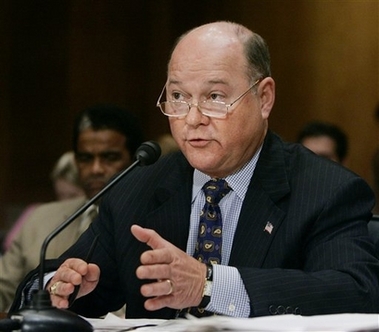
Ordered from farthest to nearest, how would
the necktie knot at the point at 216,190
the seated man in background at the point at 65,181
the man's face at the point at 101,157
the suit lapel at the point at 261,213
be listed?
the seated man in background at the point at 65,181 < the man's face at the point at 101,157 < the necktie knot at the point at 216,190 < the suit lapel at the point at 261,213

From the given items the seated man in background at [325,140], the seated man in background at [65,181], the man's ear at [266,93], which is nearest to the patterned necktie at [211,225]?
the man's ear at [266,93]

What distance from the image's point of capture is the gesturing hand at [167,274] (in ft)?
7.38

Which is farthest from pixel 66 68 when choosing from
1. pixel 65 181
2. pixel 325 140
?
pixel 325 140

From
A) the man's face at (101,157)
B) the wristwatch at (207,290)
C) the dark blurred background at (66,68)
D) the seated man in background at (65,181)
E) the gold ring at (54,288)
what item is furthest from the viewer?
the dark blurred background at (66,68)

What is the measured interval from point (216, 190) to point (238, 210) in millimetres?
80

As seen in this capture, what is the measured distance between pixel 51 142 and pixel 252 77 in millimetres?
3053

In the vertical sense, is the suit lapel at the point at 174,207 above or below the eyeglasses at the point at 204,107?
below

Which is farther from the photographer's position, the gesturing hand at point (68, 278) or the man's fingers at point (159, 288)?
the gesturing hand at point (68, 278)

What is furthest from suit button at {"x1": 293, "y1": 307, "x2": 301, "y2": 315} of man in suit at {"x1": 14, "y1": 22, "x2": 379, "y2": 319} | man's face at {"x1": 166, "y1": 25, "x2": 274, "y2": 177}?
man's face at {"x1": 166, "y1": 25, "x2": 274, "y2": 177}

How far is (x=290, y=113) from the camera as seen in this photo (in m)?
5.38

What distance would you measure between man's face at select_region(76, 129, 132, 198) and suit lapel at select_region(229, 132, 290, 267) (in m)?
1.71

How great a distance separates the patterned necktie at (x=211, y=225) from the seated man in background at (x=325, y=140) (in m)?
2.35

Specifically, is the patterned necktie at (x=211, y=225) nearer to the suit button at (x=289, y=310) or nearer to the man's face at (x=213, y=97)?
the man's face at (x=213, y=97)

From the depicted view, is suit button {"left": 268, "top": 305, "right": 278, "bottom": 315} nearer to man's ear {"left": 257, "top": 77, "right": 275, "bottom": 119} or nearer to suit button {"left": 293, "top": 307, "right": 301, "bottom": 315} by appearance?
suit button {"left": 293, "top": 307, "right": 301, "bottom": 315}
